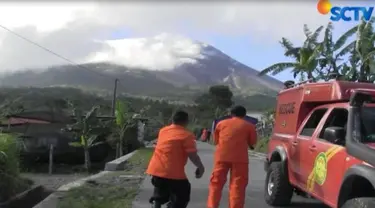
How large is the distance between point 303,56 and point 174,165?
56.6 feet

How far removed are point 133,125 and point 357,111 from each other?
2270 cm

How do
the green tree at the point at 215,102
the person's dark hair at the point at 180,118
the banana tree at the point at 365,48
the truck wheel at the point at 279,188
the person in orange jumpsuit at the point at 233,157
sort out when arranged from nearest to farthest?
the person's dark hair at the point at 180,118
the person in orange jumpsuit at the point at 233,157
the truck wheel at the point at 279,188
the banana tree at the point at 365,48
the green tree at the point at 215,102

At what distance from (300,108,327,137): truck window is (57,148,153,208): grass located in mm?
3021

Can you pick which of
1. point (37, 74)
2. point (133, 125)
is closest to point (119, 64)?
point (37, 74)

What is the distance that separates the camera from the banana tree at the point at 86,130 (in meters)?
23.3

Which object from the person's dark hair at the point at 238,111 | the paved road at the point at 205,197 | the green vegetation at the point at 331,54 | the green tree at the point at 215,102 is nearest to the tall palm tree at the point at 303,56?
the green vegetation at the point at 331,54

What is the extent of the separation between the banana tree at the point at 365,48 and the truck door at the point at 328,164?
13023mm

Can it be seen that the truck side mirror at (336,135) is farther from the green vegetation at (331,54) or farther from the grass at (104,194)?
the green vegetation at (331,54)

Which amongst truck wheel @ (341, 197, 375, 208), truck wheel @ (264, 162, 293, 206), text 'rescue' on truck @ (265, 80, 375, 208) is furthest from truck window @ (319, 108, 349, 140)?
truck wheel @ (341, 197, 375, 208)

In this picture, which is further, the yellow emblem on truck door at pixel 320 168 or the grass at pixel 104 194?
the grass at pixel 104 194

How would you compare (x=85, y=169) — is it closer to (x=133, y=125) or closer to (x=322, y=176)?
(x=133, y=125)

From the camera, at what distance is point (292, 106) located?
8898 mm

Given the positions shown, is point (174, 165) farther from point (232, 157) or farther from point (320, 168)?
point (320, 168)

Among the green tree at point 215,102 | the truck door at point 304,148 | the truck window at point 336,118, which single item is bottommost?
the truck door at point 304,148
